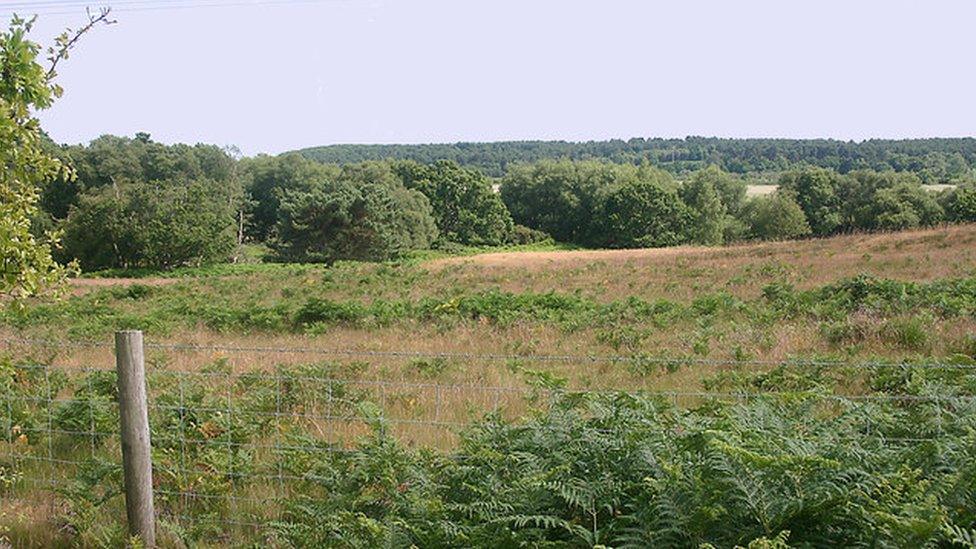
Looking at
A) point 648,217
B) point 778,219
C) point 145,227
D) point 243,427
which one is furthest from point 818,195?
point 243,427

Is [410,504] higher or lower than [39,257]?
lower

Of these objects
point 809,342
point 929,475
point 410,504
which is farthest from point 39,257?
point 809,342

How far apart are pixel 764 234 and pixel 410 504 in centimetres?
8617

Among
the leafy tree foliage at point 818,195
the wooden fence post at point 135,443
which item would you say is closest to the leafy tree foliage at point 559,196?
the leafy tree foliage at point 818,195

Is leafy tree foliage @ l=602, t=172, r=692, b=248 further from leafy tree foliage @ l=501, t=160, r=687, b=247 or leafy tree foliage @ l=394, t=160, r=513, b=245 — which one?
leafy tree foliage @ l=394, t=160, r=513, b=245

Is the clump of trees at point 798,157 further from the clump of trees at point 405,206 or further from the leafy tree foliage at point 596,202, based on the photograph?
the clump of trees at point 405,206

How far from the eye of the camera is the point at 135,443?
18.1 ft

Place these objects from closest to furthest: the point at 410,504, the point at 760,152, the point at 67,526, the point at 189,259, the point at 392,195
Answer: the point at 410,504 < the point at 67,526 < the point at 189,259 < the point at 392,195 < the point at 760,152

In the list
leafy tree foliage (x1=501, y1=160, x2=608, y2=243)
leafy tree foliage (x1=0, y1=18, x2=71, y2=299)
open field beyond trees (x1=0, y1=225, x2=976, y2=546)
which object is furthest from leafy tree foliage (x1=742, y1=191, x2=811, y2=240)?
leafy tree foliage (x1=0, y1=18, x2=71, y2=299)

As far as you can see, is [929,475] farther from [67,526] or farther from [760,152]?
[760,152]

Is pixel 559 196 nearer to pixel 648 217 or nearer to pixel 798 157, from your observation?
pixel 648 217

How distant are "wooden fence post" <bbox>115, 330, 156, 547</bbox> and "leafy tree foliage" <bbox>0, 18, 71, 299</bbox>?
70cm

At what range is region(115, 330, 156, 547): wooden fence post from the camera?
18.0ft

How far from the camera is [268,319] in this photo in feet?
61.9
